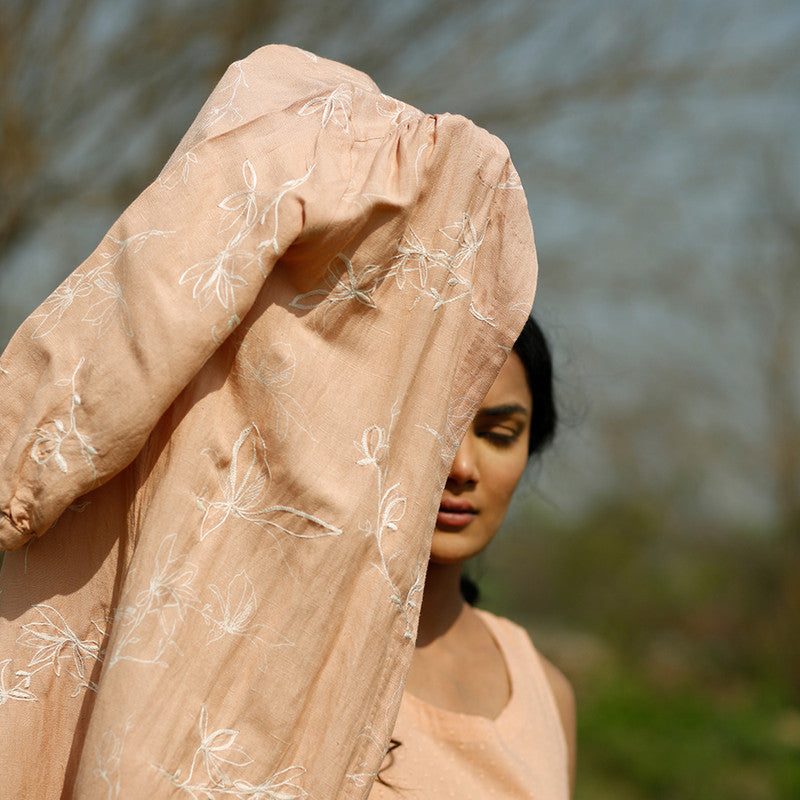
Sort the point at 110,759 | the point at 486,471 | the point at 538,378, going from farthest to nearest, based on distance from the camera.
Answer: the point at 538,378, the point at 486,471, the point at 110,759

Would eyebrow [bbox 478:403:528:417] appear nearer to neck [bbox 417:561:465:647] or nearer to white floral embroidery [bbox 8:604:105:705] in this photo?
neck [bbox 417:561:465:647]

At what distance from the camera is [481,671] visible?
3.93ft

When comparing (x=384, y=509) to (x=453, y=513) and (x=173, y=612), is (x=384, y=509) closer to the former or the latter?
(x=173, y=612)

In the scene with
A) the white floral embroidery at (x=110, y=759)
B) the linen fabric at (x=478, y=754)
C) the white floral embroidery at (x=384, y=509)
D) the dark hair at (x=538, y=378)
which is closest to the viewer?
the white floral embroidery at (x=110, y=759)

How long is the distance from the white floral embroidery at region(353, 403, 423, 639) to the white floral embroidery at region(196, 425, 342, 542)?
0.04m

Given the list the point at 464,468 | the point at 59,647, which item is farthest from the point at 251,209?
the point at 464,468

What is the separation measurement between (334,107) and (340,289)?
16 centimetres

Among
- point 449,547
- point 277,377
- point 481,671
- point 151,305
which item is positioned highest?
point 151,305

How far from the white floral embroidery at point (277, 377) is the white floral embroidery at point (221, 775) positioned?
0.76ft

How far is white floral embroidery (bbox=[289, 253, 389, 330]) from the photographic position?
0.72 meters

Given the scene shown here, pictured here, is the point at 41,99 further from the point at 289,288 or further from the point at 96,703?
the point at 96,703

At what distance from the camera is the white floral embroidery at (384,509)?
0.71 metres

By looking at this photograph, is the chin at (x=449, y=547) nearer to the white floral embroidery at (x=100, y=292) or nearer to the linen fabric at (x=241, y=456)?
the linen fabric at (x=241, y=456)

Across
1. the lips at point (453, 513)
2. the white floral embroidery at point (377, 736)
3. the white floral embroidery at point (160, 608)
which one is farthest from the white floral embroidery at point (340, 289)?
the lips at point (453, 513)
